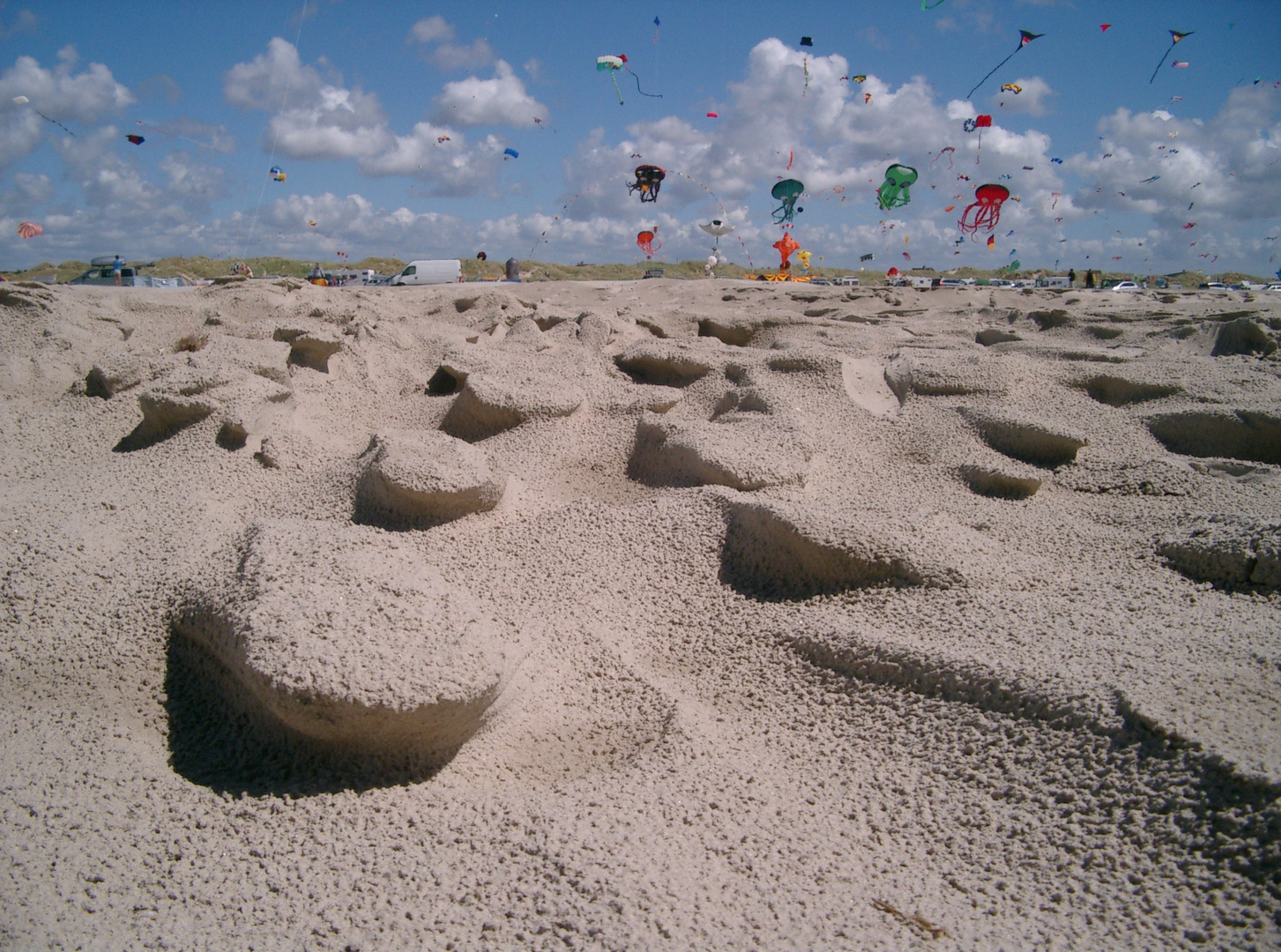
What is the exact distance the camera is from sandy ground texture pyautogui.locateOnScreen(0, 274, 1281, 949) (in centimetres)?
106

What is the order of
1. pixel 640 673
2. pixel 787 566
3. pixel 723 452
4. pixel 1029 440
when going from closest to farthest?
pixel 640 673 → pixel 787 566 → pixel 723 452 → pixel 1029 440

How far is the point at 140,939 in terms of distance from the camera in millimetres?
1044

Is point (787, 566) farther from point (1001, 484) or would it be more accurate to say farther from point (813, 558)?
point (1001, 484)

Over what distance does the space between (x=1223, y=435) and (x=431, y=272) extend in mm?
15819

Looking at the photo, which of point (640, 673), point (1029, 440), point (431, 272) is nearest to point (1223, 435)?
point (1029, 440)

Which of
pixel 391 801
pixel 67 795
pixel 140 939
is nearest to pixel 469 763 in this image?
pixel 391 801

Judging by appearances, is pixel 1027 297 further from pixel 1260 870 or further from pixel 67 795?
pixel 67 795

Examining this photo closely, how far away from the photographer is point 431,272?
16453 mm

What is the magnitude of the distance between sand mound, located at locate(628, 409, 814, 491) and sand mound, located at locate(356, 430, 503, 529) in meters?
0.60

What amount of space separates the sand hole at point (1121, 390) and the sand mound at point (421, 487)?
114 inches

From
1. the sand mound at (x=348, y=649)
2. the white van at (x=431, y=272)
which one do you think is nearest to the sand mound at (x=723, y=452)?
the sand mound at (x=348, y=649)

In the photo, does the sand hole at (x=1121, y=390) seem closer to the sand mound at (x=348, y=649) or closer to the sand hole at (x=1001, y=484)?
the sand hole at (x=1001, y=484)

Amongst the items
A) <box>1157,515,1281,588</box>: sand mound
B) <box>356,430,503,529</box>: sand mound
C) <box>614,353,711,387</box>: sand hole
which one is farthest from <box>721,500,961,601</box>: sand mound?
<box>614,353,711,387</box>: sand hole

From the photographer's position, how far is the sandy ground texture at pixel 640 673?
1.06 meters
